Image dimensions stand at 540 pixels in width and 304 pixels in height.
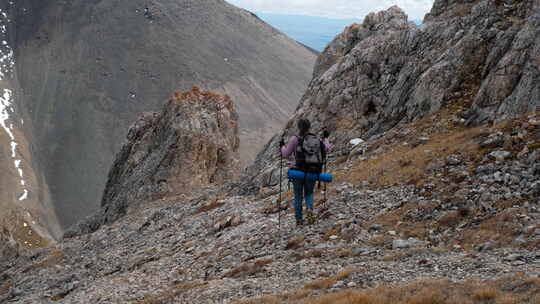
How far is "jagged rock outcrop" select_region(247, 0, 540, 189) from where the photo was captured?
24.3 m

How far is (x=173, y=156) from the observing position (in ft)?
201

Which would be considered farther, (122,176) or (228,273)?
(122,176)

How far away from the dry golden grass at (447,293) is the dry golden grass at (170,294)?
6.63m

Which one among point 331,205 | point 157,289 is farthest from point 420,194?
point 157,289

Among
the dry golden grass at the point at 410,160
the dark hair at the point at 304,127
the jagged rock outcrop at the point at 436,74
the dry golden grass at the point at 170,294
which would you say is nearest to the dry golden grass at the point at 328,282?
the dry golden grass at the point at 170,294

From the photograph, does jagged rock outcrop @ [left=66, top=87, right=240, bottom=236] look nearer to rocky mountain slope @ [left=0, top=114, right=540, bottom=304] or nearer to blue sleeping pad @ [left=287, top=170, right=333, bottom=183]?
rocky mountain slope @ [left=0, top=114, right=540, bottom=304]

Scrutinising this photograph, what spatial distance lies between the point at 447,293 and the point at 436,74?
838 inches

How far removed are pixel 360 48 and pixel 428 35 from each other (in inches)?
295

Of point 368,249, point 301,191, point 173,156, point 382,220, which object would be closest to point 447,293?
point 368,249

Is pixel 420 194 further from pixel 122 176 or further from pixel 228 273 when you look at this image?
pixel 122 176

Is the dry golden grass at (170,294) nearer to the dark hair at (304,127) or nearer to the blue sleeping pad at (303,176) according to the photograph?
the blue sleeping pad at (303,176)

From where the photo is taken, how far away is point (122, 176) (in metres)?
68.4

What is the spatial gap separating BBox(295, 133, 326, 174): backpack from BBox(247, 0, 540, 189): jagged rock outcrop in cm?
1065

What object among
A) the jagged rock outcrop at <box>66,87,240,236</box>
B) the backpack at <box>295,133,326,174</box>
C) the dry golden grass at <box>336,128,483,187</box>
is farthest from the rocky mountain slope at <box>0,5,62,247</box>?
the backpack at <box>295,133,326,174</box>
